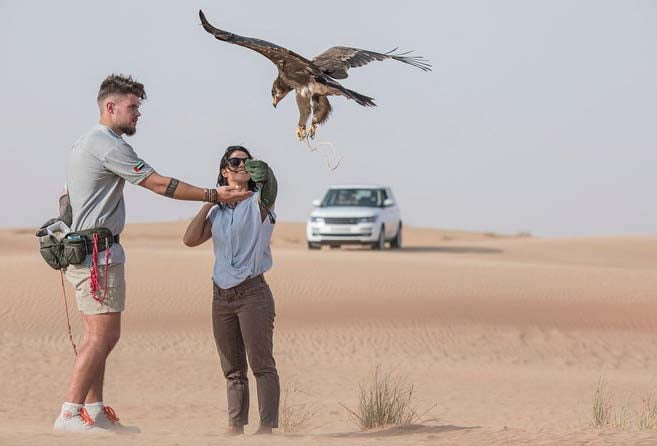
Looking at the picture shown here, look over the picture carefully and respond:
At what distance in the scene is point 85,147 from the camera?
701 cm

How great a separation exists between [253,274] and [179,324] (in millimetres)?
8376

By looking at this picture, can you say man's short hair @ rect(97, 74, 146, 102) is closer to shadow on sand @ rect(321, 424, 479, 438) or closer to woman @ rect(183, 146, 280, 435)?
woman @ rect(183, 146, 280, 435)

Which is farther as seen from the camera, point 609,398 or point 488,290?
point 488,290

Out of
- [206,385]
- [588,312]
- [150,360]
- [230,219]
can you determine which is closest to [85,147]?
Answer: [230,219]

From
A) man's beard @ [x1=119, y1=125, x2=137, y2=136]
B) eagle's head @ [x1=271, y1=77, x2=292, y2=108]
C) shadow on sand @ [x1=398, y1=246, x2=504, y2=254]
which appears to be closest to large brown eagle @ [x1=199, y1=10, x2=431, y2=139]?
eagle's head @ [x1=271, y1=77, x2=292, y2=108]

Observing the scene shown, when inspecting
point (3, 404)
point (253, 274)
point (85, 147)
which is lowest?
point (3, 404)

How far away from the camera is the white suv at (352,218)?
25.8 meters

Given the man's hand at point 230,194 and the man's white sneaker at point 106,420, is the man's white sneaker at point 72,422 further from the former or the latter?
the man's hand at point 230,194

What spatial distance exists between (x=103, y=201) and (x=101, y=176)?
164 millimetres

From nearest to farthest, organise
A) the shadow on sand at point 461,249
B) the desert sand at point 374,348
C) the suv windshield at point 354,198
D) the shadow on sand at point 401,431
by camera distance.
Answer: the shadow on sand at point 401,431 < the desert sand at point 374,348 < the suv windshield at point 354,198 < the shadow on sand at point 461,249

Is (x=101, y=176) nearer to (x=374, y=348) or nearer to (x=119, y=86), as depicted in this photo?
(x=119, y=86)

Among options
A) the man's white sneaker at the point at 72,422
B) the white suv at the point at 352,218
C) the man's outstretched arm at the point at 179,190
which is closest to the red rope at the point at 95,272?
the man's outstretched arm at the point at 179,190

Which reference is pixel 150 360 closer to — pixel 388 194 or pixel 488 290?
pixel 488 290

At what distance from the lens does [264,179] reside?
23.0 ft
